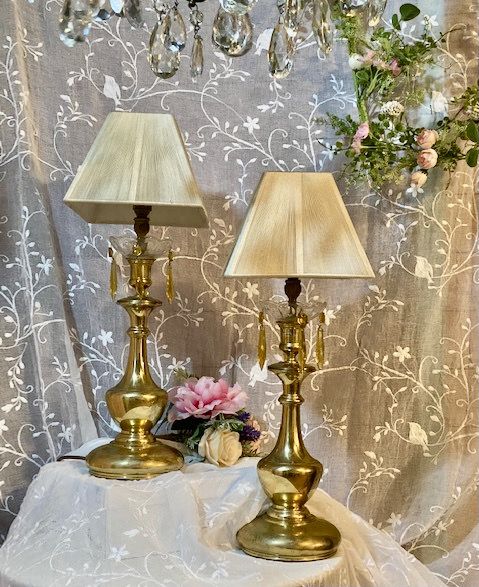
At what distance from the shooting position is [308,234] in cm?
132

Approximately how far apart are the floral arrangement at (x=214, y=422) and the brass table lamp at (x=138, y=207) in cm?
5

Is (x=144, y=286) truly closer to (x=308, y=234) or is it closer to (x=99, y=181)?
(x=99, y=181)

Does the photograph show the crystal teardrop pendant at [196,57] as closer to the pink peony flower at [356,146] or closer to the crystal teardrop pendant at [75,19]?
the crystal teardrop pendant at [75,19]

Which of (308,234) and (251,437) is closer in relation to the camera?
(308,234)

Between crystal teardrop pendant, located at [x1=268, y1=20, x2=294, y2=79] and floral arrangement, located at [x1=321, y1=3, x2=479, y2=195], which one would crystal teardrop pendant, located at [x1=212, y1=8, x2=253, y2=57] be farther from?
floral arrangement, located at [x1=321, y1=3, x2=479, y2=195]

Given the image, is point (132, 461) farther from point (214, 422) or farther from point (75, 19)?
point (75, 19)

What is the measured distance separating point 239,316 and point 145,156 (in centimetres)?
49

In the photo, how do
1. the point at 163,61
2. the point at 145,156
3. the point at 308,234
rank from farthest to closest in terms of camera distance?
the point at 145,156
the point at 308,234
the point at 163,61

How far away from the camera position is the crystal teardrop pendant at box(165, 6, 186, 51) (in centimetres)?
98

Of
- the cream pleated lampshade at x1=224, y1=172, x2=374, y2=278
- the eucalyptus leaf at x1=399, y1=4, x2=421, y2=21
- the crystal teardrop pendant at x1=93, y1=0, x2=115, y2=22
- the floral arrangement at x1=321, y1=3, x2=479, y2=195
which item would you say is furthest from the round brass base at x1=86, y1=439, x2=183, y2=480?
the eucalyptus leaf at x1=399, y1=4, x2=421, y2=21

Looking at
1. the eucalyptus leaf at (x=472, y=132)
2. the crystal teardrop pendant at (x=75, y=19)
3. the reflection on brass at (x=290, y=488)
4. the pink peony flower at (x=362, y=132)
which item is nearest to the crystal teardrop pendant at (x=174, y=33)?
the crystal teardrop pendant at (x=75, y=19)

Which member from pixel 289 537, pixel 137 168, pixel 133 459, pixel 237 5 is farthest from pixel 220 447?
pixel 237 5

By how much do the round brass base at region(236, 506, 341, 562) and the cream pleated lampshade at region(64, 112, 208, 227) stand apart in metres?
0.55

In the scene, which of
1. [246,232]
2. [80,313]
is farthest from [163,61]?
[80,313]
